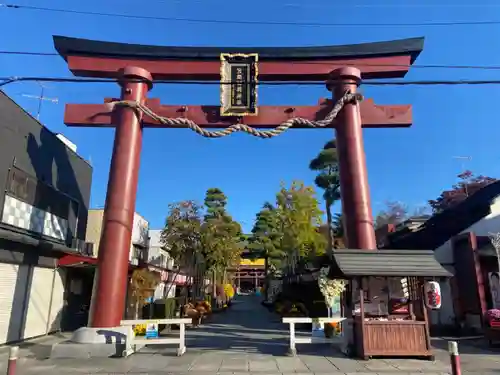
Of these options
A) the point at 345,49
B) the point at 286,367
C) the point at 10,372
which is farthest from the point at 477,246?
the point at 10,372

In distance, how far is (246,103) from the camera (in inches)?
585

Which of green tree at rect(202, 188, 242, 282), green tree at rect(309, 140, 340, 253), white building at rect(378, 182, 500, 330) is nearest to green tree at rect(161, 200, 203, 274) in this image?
green tree at rect(202, 188, 242, 282)

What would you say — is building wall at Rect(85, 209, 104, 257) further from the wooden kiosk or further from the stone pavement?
the wooden kiosk

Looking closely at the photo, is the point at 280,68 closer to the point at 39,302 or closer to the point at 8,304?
the point at 8,304

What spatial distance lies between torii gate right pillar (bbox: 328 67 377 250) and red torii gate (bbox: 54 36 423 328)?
1.4 inches

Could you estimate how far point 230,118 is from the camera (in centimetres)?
1497

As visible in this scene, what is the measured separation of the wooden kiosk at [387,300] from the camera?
1090 centimetres

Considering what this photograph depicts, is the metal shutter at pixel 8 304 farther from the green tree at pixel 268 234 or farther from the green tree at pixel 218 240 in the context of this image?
the green tree at pixel 268 234

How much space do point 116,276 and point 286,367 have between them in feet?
20.2

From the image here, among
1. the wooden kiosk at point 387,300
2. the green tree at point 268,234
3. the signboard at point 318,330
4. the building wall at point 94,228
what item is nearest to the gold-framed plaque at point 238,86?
the wooden kiosk at point 387,300

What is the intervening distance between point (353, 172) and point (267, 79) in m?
5.02

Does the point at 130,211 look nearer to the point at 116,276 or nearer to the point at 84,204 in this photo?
the point at 116,276

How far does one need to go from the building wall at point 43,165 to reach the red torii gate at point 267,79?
187 cm

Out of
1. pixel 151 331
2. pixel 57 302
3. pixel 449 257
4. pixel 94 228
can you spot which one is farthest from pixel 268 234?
pixel 151 331
